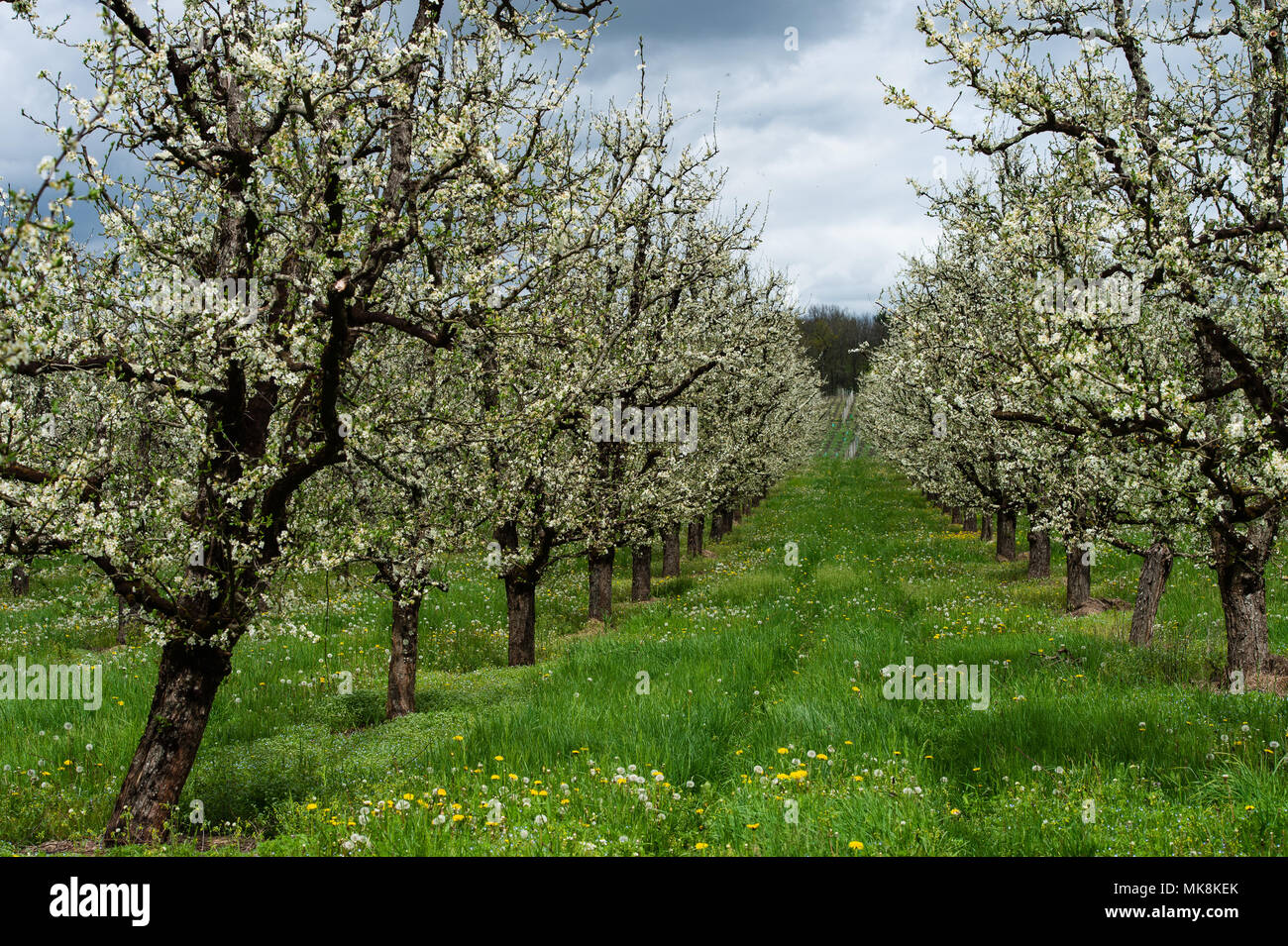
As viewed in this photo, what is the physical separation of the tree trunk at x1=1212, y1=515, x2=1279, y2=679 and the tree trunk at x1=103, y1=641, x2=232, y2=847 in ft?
36.6

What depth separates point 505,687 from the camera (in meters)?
12.3

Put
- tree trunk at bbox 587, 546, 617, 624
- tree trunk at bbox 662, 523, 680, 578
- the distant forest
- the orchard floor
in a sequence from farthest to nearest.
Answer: the distant forest, tree trunk at bbox 662, 523, 680, 578, tree trunk at bbox 587, 546, 617, 624, the orchard floor

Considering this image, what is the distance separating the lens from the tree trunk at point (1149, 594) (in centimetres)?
1236

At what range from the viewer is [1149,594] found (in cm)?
1241

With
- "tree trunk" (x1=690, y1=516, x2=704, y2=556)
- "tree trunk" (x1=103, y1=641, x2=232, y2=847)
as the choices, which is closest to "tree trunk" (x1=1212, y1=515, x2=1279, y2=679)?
"tree trunk" (x1=103, y1=641, x2=232, y2=847)

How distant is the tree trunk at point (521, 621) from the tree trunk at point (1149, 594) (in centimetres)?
1010

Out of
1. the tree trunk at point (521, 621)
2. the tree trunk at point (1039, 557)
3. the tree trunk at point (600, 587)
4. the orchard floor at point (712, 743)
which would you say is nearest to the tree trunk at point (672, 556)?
the tree trunk at point (600, 587)

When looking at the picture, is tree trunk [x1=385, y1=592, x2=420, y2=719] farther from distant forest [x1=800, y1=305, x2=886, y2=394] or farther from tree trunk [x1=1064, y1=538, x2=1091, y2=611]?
distant forest [x1=800, y1=305, x2=886, y2=394]

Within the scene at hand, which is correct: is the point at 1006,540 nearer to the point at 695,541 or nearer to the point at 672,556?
the point at 672,556

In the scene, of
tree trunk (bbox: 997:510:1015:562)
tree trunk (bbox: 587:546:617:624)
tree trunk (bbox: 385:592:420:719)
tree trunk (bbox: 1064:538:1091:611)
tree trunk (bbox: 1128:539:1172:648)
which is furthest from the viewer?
tree trunk (bbox: 997:510:1015:562)

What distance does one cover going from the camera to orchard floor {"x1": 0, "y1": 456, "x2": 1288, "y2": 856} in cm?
598

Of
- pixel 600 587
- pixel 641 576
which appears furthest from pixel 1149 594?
pixel 641 576
